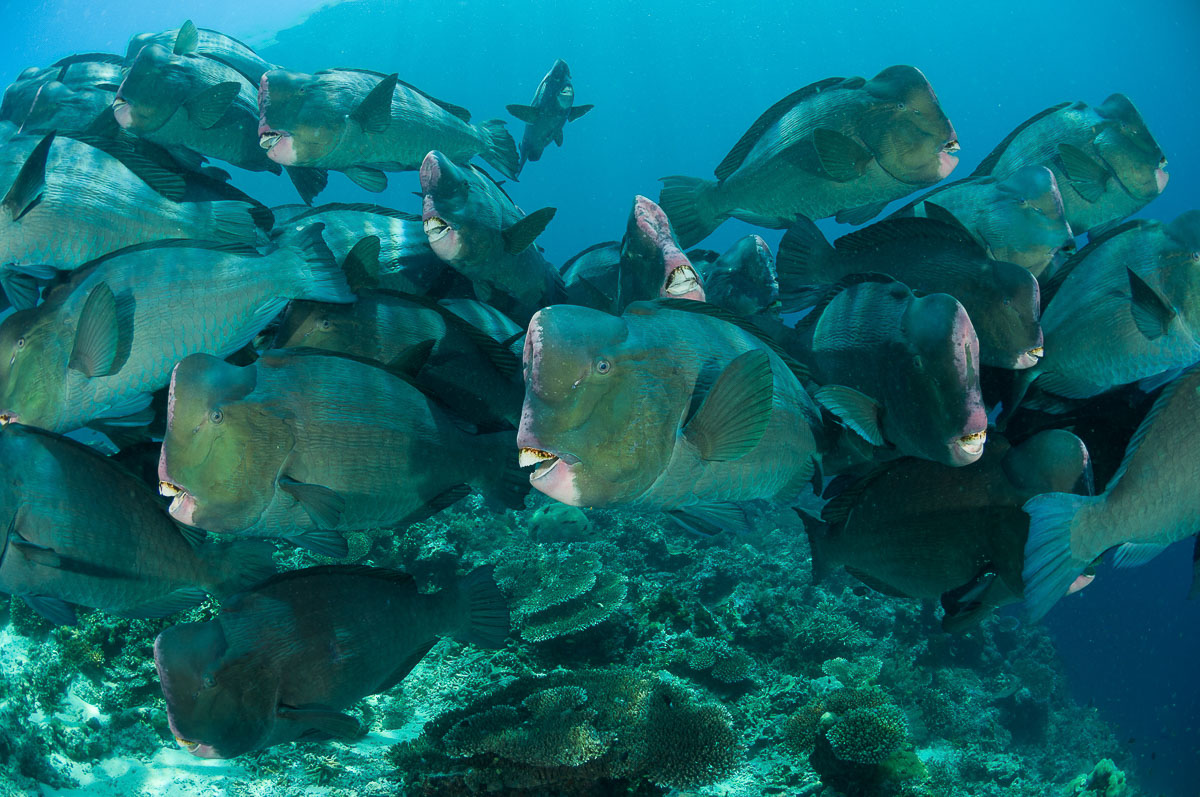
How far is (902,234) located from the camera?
80.6 inches

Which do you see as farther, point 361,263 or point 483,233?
point 483,233

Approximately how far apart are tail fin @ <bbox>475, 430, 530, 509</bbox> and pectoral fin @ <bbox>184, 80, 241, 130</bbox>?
2297mm

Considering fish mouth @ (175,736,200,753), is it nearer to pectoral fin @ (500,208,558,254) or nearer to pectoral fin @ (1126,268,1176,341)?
pectoral fin @ (500,208,558,254)

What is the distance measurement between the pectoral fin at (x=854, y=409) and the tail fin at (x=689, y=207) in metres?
1.45

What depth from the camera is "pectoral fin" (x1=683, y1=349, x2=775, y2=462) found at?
1446 mm

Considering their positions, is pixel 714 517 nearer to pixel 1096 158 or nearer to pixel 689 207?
pixel 689 207

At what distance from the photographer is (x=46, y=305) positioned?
201 cm

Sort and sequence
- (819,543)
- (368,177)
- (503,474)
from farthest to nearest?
(368,177), (503,474), (819,543)

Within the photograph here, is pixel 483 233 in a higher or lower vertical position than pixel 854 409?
higher

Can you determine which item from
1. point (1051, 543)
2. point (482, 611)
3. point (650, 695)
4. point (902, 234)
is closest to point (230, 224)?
point (482, 611)

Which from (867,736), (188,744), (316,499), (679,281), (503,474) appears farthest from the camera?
(867,736)

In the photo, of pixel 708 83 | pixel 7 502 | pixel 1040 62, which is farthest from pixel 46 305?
pixel 1040 62

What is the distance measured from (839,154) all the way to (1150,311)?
118cm

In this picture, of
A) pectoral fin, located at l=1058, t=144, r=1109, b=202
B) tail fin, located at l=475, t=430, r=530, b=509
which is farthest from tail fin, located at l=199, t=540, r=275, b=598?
pectoral fin, located at l=1058, t=144, r=1109, b=202
